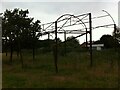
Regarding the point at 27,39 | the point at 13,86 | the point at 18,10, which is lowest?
the point at 13,86

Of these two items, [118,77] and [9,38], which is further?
[9,38]

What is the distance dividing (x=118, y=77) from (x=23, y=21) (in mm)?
16601

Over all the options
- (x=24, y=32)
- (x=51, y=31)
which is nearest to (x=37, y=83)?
(x=51, y=31)

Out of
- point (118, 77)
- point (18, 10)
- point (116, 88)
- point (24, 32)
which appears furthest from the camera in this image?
point (18, 10)

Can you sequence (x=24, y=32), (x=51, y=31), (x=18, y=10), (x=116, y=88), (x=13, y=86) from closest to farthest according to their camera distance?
(x=116, y=88), (x=13, y=86), (x=51, y=31), (x=24, y=32), (x=18, y=10)

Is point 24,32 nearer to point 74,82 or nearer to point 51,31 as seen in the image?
point 51,31

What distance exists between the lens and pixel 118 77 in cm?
1530

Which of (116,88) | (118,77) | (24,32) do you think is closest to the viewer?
(116,88)

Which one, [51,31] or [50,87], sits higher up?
[51,31]

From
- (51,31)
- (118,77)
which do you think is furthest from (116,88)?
(51,31)

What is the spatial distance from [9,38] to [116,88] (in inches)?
708

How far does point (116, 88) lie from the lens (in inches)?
505

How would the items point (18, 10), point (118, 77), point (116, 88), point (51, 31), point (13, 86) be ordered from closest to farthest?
1. point (116, 88)
2. point (13, 86)
3. point (118, 77)
4. point (51, 31)
5. point (18, 10)

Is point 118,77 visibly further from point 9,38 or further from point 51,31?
point 9,38
